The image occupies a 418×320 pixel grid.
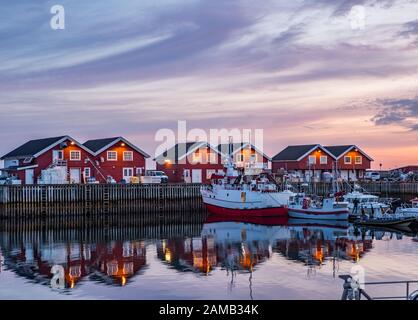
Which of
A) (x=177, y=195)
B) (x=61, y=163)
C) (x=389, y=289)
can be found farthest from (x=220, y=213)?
(x=389, y=289)

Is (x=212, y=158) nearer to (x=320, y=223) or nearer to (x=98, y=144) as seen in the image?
(x=98, y=144)

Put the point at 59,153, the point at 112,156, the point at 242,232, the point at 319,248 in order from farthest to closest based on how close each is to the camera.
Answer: the point at 112,156 < the point at 59,153 < the point at 242,232 < the point at 319,248

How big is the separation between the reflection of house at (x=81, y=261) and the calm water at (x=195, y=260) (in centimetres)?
4

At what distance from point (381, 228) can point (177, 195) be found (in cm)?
2150

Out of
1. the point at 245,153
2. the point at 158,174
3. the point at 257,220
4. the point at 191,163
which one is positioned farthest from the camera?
the point at 245,153

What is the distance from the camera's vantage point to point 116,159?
67.2 meters

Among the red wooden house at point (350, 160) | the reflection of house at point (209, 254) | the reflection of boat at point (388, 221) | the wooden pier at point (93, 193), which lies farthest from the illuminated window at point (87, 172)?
the red wooden house at point (350, 160)

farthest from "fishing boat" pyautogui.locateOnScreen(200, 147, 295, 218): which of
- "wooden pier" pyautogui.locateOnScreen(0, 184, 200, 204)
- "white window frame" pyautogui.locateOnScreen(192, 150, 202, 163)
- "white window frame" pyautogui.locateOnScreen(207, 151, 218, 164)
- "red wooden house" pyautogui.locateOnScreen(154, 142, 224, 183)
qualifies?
"white window frame" pyautogui.locateOnScreen(207, 151, 218, 164)

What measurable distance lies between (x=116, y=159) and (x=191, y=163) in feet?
32.2

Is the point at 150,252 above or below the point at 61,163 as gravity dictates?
below

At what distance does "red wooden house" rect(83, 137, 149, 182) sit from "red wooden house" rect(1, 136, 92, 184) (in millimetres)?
1183

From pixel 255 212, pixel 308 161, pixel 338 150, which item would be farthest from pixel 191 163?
pixel 338 150
